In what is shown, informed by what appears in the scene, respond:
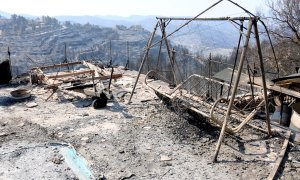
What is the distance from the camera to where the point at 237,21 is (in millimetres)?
6395

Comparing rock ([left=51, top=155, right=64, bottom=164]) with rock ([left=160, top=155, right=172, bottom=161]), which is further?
rock ([left=160, top=155, right=172, bottom=161])

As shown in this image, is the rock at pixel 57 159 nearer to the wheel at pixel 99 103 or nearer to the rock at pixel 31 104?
the wheel at pixel 99 103

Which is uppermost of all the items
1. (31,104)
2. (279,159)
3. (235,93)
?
(235,93)

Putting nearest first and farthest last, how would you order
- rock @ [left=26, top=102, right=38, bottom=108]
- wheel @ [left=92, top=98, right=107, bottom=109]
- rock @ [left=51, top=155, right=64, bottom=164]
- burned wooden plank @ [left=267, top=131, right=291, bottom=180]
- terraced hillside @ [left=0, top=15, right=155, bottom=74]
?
burned wooden plank @ [left=267, top=131, right=291, bottom=180] < rock @ [left=51, top=155, right=64, bottom=164] < wheel @ [left=92, top=98, right=107, bottom=109] < rock @ [left=26, top=102, right=38, bottom=108] < terraced hillside @ [left=0, top=15, right=155, bottom=74]

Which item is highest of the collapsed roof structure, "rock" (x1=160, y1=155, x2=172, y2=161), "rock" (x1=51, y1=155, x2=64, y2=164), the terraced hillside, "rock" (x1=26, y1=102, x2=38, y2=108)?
the collapsed roof structure

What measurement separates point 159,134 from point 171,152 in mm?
905

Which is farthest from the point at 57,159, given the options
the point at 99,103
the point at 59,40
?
the point at 59,40

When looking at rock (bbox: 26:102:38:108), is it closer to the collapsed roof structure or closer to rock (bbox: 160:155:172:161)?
the collapsed roof structure

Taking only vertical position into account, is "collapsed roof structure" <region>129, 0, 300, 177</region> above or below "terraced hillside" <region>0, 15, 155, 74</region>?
above

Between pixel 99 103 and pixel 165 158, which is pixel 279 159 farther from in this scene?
pixel 99 103

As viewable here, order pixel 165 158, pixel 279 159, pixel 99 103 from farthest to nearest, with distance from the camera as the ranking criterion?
pixel 99 103
pixel 165 158
pixel 279 159

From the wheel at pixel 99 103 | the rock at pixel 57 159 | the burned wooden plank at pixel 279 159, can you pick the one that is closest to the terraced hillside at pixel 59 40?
the wheel at pixel 99 103

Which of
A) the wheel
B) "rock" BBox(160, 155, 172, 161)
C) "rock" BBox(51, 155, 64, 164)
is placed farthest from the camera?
the wheel

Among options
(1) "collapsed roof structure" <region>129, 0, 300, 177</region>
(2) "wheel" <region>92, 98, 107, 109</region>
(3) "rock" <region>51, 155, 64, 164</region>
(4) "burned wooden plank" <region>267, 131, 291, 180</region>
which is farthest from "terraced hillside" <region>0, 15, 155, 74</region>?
(4) "burned wooden plank" <region>267, 131, 291, 180</region>
